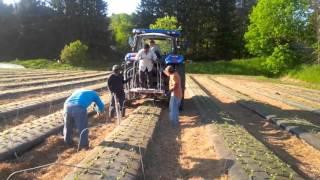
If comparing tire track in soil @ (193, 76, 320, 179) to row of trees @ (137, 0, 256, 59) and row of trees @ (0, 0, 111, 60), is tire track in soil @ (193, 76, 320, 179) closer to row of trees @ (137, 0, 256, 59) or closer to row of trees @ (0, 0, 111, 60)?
row of trees @ (0, 0, 111, 60)

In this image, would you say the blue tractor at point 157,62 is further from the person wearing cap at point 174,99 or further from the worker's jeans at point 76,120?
the worker's jeans at point 76,120

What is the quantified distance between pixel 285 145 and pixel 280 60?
35636 mm

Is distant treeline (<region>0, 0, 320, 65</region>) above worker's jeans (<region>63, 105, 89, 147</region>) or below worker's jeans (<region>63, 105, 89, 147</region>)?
above

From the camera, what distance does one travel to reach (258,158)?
7.46 metres

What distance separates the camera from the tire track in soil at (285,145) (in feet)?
25.5

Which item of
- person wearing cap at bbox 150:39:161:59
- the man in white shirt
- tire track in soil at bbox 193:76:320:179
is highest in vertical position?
person wearing cap at bbox 150:39:161:59

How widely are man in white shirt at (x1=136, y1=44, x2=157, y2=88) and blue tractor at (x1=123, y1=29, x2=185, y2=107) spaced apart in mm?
150

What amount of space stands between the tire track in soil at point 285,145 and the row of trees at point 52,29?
44.3m

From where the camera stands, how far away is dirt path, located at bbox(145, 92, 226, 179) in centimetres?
704

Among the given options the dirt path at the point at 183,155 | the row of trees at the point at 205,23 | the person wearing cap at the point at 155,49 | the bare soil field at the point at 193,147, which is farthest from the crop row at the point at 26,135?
the row of trees at the point at 205,23

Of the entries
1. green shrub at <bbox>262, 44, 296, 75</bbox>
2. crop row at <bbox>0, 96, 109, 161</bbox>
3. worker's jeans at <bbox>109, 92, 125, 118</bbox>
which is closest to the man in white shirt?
worker's jeans at <bbox>109, 92, 125, 118</bbox>

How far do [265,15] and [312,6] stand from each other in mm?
4639

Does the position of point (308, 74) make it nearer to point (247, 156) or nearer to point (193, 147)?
point (193, 147)

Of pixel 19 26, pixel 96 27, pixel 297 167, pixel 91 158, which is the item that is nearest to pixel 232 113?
pixel 297 167
